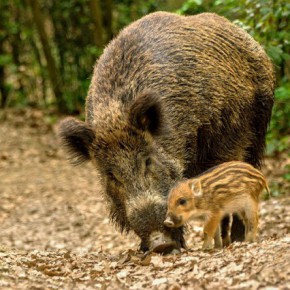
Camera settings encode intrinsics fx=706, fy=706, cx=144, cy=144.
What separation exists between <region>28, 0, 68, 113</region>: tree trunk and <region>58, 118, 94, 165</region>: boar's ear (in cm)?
1012

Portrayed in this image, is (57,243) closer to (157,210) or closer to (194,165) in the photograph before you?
(194,165)

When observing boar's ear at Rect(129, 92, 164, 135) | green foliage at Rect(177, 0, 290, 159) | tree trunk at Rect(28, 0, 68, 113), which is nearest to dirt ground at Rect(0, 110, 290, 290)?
tree trunk at Rect(28, 0, 68, 113)

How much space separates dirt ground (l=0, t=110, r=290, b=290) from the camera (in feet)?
15.3

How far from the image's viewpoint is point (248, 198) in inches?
231

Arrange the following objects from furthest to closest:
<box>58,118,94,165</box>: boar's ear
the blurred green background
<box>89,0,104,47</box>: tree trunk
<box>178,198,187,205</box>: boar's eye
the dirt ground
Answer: the blurred green background < <box>89,0,104,47</box>: tree trunk < <box>58,118,94,165</box>: boar's ear < <box>178,198,187,205</box>: boar's eye < the dirt ground

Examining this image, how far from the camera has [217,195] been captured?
573 cm

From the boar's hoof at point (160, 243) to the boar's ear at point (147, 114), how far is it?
1.00 m

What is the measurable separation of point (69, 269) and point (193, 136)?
1716 millimetres

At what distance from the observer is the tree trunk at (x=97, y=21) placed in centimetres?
1522

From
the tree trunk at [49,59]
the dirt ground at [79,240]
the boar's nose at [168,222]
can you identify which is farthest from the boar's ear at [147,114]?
the tree trunk at [49,59]

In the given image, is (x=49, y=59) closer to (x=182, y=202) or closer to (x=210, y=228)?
(x=210, y=228)

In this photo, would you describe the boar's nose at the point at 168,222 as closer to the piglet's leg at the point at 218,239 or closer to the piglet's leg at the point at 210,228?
the piglet's leg at the point at 210,228

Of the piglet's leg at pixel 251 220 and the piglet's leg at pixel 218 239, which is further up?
the piglet's leg at pixel 251 220

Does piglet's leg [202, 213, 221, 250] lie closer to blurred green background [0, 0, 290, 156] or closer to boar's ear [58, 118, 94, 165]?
boar's ear [58, 118, 94, 165]
